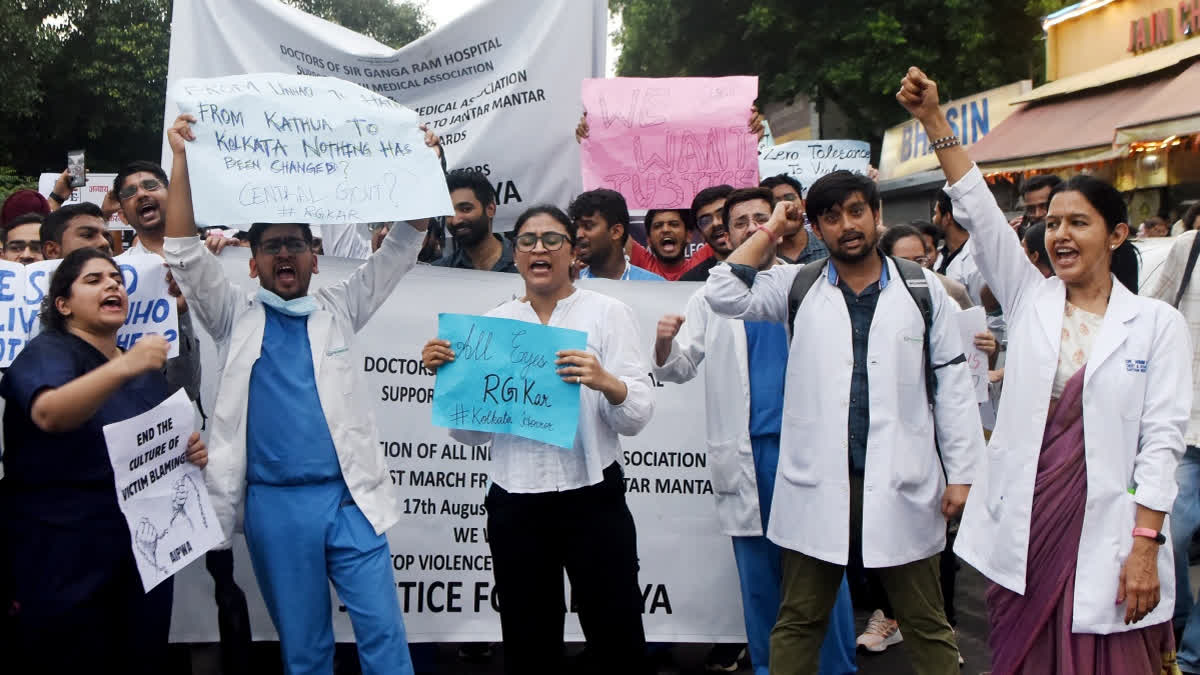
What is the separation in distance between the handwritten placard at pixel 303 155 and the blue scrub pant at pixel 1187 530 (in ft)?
10.3

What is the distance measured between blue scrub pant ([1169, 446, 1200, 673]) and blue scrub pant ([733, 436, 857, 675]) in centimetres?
133

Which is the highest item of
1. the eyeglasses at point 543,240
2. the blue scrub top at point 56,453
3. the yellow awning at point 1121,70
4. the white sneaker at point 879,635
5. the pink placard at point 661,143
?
the yellow awning at point 1121,70

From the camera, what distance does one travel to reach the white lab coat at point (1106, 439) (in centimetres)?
311

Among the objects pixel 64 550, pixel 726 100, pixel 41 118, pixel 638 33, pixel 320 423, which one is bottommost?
pixel 64 550

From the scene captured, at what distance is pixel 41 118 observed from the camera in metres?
24.8

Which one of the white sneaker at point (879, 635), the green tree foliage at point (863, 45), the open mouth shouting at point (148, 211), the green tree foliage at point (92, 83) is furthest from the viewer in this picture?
the green tree foliage at point (92, 83)

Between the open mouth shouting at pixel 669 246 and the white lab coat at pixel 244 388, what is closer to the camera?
the white lab coat at pixel 244 388

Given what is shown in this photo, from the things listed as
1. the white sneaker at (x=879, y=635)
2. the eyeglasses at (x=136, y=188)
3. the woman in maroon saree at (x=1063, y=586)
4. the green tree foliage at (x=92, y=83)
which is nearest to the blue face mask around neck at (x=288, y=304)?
the eyeglasses at (x=136, y=188)

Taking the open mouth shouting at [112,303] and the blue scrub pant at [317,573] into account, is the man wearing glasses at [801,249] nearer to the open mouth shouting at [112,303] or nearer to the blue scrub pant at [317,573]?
the blue scrub pant at [317,573]

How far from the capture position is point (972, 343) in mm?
4922

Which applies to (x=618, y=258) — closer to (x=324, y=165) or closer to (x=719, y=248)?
(x=719, y=248)

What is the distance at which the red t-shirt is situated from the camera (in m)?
5.61

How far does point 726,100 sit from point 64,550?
12.2ft

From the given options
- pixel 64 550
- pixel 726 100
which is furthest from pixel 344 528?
pixel 726 100
